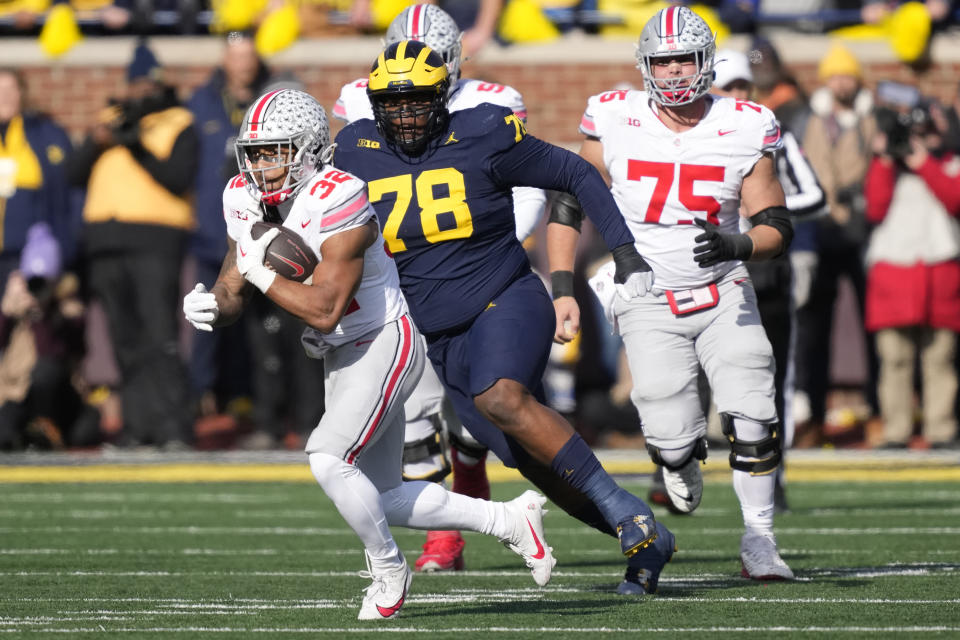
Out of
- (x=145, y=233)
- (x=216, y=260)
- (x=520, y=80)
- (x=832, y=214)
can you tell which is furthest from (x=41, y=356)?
(x=832, y=214)

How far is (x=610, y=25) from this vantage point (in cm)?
1355

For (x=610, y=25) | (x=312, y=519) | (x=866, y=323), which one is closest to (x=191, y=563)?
(x=312, y=519)

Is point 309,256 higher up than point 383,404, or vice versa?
point 309,256

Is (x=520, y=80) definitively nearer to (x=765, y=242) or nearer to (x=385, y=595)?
(x=765, y=242)

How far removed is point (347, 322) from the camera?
5188 mm

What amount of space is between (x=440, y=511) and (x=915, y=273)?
6.49 metres

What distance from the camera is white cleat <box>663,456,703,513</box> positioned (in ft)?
20.6

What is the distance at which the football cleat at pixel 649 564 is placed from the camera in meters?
5.51

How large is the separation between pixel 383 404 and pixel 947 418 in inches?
272

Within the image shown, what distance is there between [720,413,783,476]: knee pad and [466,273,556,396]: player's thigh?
90 centimetres

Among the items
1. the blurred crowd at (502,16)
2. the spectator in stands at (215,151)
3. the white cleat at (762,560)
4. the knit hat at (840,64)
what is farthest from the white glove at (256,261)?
the blurred crowd at (502,16)

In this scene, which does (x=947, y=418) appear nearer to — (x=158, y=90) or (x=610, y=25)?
(x=610, y=25)

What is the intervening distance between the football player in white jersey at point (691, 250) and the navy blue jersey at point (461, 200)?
1.40 feet

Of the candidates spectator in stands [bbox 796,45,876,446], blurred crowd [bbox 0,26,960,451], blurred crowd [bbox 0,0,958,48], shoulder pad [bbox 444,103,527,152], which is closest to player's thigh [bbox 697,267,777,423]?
shoulder pad [bbox 444,103,527,152]
